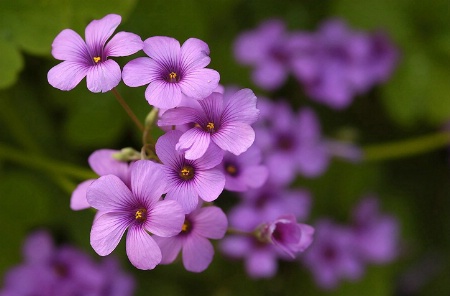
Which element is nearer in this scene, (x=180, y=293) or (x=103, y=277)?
(x=103, y=277)

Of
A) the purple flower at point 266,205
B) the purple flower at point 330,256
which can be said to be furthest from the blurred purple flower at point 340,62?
the purple flower at point 330,256

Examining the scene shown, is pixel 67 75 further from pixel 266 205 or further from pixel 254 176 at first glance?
pixel 266 205

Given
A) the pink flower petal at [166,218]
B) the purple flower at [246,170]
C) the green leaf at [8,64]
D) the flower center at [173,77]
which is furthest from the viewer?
the green leaf at [8,64]

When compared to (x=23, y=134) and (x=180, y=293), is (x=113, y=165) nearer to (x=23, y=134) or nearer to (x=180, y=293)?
Answer: (x=23, y=134)

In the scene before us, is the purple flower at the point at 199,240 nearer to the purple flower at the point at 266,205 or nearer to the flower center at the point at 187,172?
the flower center at the point at 187,172

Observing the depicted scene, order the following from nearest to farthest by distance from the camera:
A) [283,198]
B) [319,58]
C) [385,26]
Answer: [283,198] < [319,58] < [385,26]

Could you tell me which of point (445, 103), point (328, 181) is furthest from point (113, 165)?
point (445, 103)

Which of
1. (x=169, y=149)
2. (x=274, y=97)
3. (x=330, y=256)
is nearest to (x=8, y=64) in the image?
(x=169, y=149)
